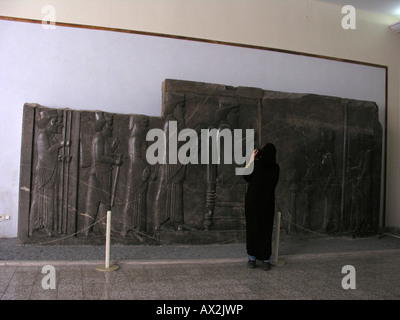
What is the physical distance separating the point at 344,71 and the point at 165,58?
366 centimetres

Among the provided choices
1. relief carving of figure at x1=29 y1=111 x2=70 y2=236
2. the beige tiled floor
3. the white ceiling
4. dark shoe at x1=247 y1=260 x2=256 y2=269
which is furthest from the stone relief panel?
the white ceiling

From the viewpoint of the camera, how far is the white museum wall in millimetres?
5434

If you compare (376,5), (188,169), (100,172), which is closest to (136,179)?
(100,172)

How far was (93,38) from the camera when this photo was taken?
5.72m

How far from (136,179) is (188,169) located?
79cm

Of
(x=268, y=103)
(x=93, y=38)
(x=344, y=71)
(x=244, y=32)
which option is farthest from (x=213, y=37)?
(x=344, y=71)

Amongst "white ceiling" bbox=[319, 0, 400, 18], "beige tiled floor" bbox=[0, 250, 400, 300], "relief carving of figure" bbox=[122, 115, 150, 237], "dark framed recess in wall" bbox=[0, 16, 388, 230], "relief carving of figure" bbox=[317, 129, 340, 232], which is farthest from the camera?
"white ceiling" bbox=[319, 0, 400, 18]

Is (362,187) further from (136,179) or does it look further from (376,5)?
(136,179)

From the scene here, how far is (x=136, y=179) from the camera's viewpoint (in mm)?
5211

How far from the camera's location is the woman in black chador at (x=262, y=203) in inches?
163

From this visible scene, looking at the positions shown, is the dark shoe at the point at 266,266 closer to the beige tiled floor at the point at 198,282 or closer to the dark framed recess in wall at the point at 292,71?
the beige tiled floor at the point at 198,282

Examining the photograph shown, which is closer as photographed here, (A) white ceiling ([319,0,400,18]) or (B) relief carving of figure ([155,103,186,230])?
(B) relief carving of figure ([155,103,186,230])

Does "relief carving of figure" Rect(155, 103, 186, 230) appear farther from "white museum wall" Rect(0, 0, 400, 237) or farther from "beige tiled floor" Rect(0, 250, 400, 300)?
"beige tiled floor" Rect(0, 250, 400, 300)

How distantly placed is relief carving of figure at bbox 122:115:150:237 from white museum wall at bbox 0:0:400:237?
31.4 inches
